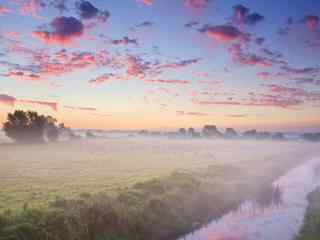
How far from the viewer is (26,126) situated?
302 feet

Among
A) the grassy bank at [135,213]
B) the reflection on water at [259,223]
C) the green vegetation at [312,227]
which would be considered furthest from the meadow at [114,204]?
the green vegetation at [312,227]

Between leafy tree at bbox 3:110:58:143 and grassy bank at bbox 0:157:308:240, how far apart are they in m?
75.3

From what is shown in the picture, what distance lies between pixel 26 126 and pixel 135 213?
83340 mm

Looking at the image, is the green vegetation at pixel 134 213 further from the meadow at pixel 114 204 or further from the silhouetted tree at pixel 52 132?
the silhouetted tree at pixel 52 132

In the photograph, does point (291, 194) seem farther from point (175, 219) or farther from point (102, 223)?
point (102, 223)

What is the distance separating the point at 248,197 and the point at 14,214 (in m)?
23.0

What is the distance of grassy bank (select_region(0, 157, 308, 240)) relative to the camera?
15.1 m

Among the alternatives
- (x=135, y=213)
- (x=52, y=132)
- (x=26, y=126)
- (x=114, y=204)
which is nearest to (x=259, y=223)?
(x=135, y=213)

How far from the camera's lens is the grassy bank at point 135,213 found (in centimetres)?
1507

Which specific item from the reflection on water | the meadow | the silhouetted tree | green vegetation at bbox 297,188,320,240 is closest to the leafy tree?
the silhouetted tree

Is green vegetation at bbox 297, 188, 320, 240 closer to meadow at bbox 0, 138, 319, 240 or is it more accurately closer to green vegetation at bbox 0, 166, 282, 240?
meadow at bbox 0, 138, 319, 240

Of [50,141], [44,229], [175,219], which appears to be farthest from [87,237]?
[50,141]

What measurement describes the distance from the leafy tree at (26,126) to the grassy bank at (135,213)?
75.3 m

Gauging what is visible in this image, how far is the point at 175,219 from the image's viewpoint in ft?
69.3
